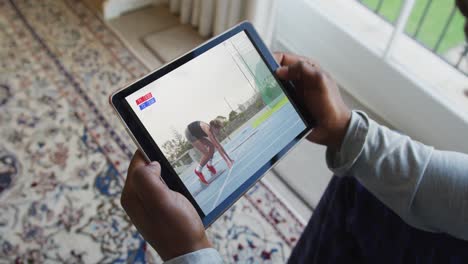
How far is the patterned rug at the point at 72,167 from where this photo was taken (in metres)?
1.04

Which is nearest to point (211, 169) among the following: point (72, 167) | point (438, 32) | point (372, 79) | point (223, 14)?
point (72, 167)

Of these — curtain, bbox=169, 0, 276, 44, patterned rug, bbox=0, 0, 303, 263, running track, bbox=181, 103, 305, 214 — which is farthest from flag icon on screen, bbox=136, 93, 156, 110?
curtain, bbox=169, 0, 276, 44

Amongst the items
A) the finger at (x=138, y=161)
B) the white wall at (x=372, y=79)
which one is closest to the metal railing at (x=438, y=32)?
the white wall at (x=372, y=79)

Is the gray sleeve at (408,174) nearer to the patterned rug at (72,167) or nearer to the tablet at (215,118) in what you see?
the tablet at (215,118)

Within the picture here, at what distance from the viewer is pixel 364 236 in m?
0.62

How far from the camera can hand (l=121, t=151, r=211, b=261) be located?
0.49 m

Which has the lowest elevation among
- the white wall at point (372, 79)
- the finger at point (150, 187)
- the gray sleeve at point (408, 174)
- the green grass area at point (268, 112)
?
the white wall at point (372, 79)

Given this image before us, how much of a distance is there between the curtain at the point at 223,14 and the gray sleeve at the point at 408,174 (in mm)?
868

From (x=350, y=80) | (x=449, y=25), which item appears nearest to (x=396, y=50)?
(x=350, y=80)

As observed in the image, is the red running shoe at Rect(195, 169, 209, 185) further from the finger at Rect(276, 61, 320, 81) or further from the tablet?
the finger at Rect(276, 61, 320, 81)

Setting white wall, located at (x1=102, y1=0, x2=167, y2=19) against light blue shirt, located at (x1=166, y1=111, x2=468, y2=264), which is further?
white wall, located at (x1=102, y1=0, x2=167, y2=19)

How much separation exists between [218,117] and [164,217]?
18 centimetres

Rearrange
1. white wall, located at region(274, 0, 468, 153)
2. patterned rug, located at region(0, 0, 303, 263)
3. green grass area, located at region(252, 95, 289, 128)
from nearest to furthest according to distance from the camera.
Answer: green grass area, located at region(252, 95, 289, 128) → patterned rug, located at region(0, 0, 303, 263) → white wall, located at region(274, 0, 468, 153)

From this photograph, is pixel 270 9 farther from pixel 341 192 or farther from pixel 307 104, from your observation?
pixel 341 192
